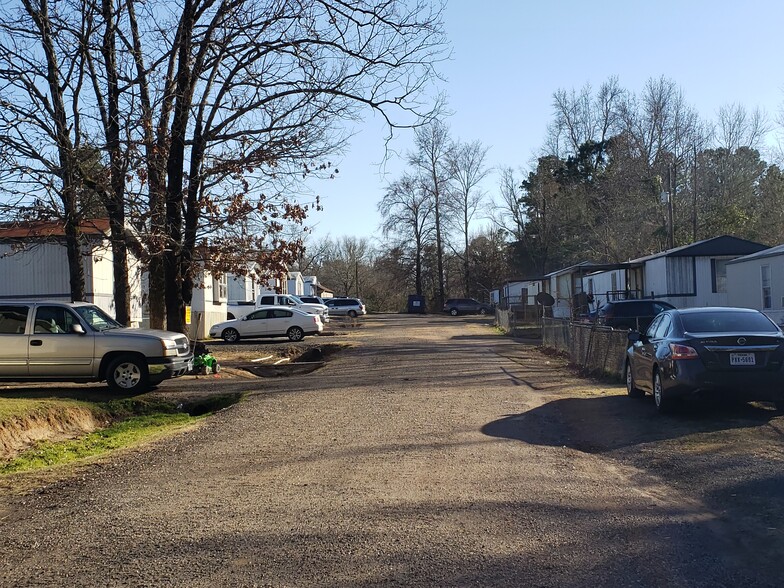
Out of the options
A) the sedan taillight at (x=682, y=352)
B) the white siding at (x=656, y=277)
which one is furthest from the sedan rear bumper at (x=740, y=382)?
the white siding at (x=656, y=277)

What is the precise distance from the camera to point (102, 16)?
16.1 meters

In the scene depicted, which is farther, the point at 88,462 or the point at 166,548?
the point at 88,462

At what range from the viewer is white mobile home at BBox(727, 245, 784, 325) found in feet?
75.6

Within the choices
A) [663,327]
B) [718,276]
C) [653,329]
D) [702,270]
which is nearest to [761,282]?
[702,270]

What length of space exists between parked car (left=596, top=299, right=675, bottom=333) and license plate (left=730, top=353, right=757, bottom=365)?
15520 mm

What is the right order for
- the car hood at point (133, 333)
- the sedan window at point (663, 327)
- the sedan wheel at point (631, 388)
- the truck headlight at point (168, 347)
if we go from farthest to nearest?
the truck headlight at point (168, 347), the car hood at point (133, 333), the sedan wheel at point (631, 388), the sedan window at point (663, 327)

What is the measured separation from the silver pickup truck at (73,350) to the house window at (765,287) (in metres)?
18.4

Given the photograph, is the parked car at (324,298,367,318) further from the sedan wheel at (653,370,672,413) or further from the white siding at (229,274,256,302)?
the sedan wheel at (653,370,672,413)

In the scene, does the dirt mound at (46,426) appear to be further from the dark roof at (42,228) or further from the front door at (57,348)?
the dark roof at (42,228)

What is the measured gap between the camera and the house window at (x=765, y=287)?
78.7ft

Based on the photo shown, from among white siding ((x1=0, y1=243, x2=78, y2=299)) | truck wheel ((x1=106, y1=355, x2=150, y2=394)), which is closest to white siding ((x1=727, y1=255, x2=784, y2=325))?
truck wheel ((x1=106, y1=355, x2=150, y2=394))

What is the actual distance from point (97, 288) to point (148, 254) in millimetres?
10708

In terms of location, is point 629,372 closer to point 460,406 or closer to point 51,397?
point 460,406

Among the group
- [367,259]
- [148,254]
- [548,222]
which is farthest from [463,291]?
[148,254]
